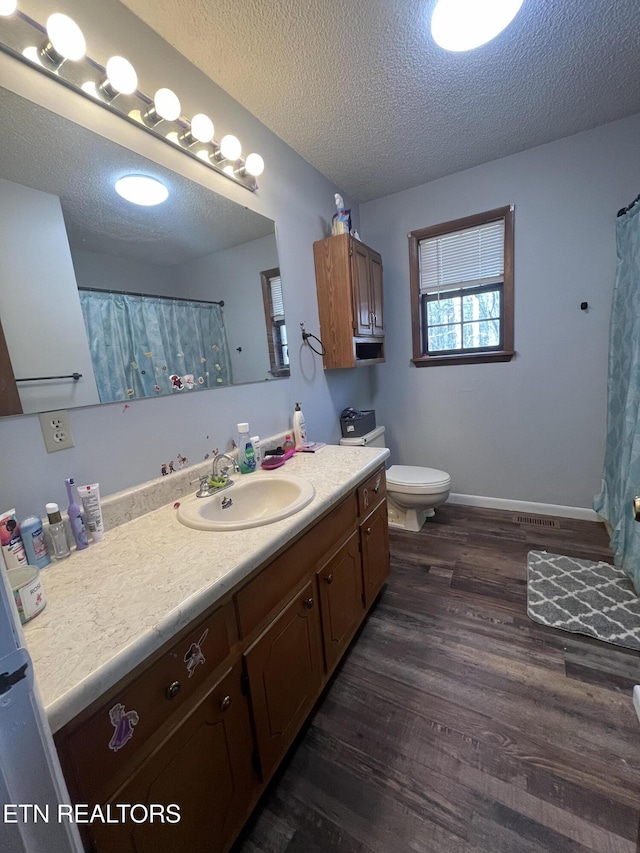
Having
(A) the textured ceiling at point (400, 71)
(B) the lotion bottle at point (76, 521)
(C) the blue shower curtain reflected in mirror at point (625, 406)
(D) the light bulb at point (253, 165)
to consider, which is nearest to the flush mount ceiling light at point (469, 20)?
(A) the textured ceiling at point (400, 71)

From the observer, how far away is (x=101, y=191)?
108 cm

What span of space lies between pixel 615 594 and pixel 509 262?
2076 mm

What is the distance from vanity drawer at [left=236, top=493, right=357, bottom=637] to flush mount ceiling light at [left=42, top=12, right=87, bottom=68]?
153 centimetres

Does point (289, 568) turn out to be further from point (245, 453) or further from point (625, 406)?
point (625, 406)

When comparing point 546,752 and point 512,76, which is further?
point 512,76

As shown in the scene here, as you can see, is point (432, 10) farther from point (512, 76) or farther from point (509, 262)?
point (509, 262)

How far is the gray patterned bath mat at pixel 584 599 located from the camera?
1501 mm

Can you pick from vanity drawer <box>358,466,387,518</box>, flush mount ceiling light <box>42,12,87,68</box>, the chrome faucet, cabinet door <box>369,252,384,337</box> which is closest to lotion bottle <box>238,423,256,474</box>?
the chrome faucet

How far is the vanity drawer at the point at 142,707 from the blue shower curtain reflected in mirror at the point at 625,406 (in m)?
2.00

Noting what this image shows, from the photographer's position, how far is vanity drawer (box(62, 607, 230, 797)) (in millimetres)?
547

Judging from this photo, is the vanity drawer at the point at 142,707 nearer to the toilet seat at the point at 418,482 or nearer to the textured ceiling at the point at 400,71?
the toilet seat at the point at 418,482

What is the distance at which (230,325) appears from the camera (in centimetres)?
150

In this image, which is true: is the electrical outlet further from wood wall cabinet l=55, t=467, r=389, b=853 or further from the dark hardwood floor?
the dark hardwood floor

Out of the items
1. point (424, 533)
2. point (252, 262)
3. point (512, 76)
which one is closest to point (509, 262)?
point (512, 76)
